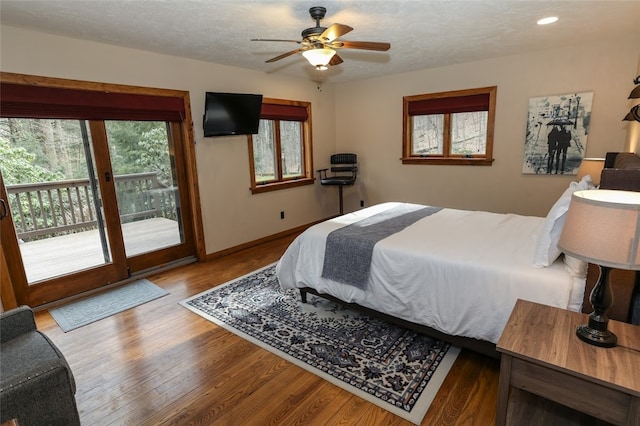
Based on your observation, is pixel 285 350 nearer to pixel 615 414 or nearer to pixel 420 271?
pixel 420 271

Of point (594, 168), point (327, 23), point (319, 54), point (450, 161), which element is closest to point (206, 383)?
point (319, 54)

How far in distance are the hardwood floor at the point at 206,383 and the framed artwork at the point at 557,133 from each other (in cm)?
302

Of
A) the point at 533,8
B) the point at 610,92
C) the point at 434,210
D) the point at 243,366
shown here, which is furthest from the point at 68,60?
the point at 610,92

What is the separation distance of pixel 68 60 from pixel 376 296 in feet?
11.2

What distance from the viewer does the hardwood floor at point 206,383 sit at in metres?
1.80

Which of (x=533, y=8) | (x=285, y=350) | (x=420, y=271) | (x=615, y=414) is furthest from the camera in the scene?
(x=533, y=8)

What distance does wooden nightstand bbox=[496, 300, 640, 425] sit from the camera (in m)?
1.13

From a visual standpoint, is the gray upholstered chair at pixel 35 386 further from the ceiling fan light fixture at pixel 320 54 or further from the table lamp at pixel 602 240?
the ceiling fan light fixture at pixel 320 54

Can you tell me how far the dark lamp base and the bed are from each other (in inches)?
17.6

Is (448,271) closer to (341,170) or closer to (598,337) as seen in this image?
(598,337)

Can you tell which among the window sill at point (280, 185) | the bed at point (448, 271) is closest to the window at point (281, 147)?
the window sill at point (280, 185)

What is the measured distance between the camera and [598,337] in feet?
4.27

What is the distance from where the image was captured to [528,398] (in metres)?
1.78

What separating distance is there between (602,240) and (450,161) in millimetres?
3878
